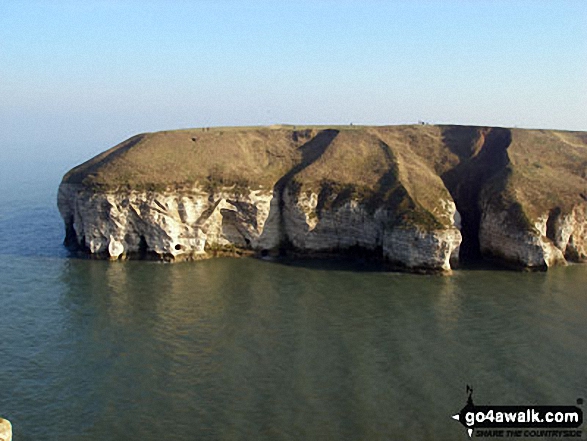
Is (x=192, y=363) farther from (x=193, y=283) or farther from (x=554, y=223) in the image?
(x=554, y=223)

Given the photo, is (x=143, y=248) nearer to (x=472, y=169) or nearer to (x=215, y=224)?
(x=215, y=224)

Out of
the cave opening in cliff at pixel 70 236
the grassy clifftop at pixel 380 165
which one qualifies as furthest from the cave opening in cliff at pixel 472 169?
the cave opening in cliff at pixel 70 236

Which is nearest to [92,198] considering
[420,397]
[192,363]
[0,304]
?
[0,304]

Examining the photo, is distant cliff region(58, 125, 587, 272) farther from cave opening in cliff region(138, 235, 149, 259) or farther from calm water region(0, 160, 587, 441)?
calm water region(0, 160, 587, 441)

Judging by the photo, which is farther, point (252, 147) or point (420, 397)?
point (252, 147)

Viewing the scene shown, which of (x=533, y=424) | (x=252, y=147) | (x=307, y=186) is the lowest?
(x=533, y=424)

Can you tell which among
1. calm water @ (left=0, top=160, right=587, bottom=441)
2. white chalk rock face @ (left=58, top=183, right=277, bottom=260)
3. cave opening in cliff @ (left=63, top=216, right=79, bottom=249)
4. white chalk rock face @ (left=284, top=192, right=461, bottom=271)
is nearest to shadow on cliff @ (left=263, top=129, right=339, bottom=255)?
white chalk rock face @ (left=284, top=192, right=461, bottom=271)
